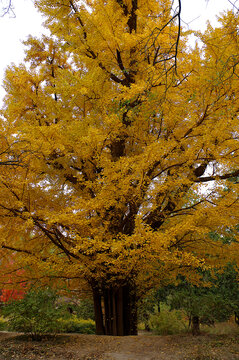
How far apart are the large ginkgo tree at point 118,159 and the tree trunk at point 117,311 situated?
0.11 feet

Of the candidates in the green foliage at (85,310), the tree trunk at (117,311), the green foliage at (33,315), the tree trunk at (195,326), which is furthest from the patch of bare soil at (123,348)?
the green foliage at (85,310)

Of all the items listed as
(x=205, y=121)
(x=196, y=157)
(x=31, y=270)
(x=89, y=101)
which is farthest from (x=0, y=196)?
(x=205, y=121)

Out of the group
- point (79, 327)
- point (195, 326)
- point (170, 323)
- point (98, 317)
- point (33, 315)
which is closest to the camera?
point (33, 315)

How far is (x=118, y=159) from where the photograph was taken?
6.73 metres

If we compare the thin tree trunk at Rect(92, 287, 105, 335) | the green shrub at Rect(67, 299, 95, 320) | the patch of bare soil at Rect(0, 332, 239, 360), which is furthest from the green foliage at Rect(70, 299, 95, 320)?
the patch of bare soil at Rect(0, 332, 239, 360)

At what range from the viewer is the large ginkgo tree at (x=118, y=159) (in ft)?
17.3

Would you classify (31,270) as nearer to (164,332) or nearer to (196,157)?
(196,157)

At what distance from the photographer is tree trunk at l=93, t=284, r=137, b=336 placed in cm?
746

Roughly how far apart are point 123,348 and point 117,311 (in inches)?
76.6

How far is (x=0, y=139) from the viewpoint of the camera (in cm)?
555

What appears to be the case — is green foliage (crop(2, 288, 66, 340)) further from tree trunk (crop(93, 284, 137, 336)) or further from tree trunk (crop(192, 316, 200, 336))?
tree trunk (crop(192, 316, 200, 336))

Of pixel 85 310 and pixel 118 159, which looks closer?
pixel 118 159

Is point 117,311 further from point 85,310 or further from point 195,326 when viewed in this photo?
point 85,310

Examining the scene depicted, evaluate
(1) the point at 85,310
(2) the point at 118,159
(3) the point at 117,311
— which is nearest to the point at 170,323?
(3) the point at 117,311
